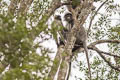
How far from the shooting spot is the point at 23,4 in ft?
16.1

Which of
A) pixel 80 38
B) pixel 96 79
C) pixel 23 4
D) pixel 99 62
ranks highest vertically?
pixel 23 4

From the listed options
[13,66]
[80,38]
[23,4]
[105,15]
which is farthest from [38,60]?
[105,15]

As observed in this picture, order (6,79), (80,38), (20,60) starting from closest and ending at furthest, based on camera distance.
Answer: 1. (6,79)
2. (20,60)
3. (80,38)

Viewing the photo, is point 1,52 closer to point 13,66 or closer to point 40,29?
point 13,66

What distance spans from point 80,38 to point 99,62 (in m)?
1.61

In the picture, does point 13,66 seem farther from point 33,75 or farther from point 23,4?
point 23,4

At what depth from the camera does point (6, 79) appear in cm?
211

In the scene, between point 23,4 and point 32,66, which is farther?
Result: point 23,4

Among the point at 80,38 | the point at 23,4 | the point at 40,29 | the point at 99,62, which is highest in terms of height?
the point at 23,4

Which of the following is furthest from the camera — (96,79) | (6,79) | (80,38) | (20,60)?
(96,79)

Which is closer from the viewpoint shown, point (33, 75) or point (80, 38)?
point (33, 75)

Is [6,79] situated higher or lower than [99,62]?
higher

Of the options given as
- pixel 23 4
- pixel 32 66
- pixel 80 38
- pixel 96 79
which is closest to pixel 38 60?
pixel 32 66

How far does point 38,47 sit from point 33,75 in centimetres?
28
